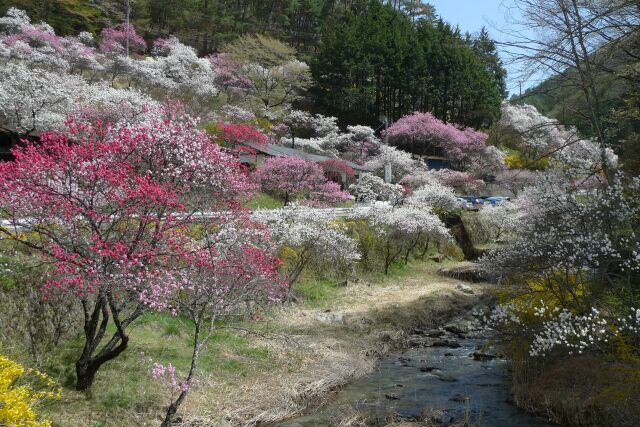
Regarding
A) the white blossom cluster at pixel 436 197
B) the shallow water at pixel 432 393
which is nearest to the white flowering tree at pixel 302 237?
the shallow water at pixel 432 393

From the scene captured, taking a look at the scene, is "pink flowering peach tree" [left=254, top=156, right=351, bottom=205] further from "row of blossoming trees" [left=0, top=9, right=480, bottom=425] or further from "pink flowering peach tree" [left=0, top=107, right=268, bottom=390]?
"pink flowering peach tree" [left=0, top=107, right=268, bottom=390]

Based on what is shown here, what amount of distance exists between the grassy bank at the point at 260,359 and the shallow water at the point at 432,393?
50cm

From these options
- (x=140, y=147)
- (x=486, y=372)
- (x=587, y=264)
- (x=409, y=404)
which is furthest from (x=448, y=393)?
(x=140, y=147)

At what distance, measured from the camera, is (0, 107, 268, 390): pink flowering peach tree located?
7.34 meters

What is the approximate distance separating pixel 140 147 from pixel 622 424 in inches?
368

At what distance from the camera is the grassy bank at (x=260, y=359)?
8.45 metres

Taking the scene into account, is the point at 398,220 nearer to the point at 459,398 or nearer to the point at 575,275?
the point at 575,275

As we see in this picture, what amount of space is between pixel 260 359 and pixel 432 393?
4109mm

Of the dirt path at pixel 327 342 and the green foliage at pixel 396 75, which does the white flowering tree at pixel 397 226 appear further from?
the green foliage at pixel 396 75

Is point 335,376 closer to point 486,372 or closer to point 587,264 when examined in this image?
point 486,372

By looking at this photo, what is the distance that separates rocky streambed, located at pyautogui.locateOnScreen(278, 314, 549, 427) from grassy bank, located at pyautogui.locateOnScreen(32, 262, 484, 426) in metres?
0.50

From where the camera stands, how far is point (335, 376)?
11320 mm

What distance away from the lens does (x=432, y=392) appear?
11211mm

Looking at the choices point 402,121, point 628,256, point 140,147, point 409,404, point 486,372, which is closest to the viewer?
point 140,147
